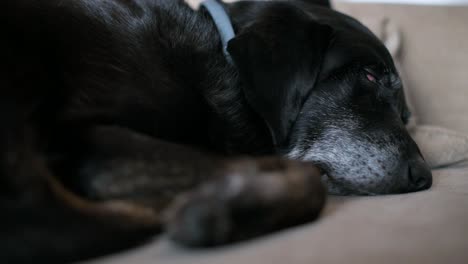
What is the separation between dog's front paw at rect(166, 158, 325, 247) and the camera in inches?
33.4

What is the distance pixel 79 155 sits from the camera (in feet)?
3.36

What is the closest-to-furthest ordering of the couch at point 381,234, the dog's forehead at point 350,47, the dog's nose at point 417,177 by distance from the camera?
the couch at point 381,234 < the dog's nose at point 417,177 < the dog's forehead at point 350,47

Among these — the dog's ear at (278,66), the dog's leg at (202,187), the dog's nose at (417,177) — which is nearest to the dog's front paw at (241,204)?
the dog's leg at (202,187)

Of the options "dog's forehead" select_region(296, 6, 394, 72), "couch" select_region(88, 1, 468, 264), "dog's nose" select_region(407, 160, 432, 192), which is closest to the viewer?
"couch" select_region(88, 1, 468, 264)

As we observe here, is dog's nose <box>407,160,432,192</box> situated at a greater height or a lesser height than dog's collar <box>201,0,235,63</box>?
lesser

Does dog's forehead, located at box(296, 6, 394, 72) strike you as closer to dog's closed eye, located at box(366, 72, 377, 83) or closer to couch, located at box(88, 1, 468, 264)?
dog's closed eye, located at box(366, 72, 377, 83)

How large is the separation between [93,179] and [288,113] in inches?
26.7

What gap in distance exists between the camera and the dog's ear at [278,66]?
1.41 metres

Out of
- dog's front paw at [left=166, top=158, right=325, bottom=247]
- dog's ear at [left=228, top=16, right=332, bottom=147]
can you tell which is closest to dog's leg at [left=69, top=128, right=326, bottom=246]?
dog's front paw at [left=166, top=158, right=325, bottom=247]

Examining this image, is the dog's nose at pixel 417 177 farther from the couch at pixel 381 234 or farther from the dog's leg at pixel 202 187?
the dog's leg at pixel 202 187

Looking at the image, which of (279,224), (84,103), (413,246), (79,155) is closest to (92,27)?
(84,103)

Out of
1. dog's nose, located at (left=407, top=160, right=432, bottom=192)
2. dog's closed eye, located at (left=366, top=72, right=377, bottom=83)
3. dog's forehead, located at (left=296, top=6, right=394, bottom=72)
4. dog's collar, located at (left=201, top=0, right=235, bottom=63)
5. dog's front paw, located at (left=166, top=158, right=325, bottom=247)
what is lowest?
dog's nose, located at (left=407, top=160, right=432, bottom=192)

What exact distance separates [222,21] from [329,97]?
1.47 feet

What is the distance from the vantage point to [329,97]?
1.52m
